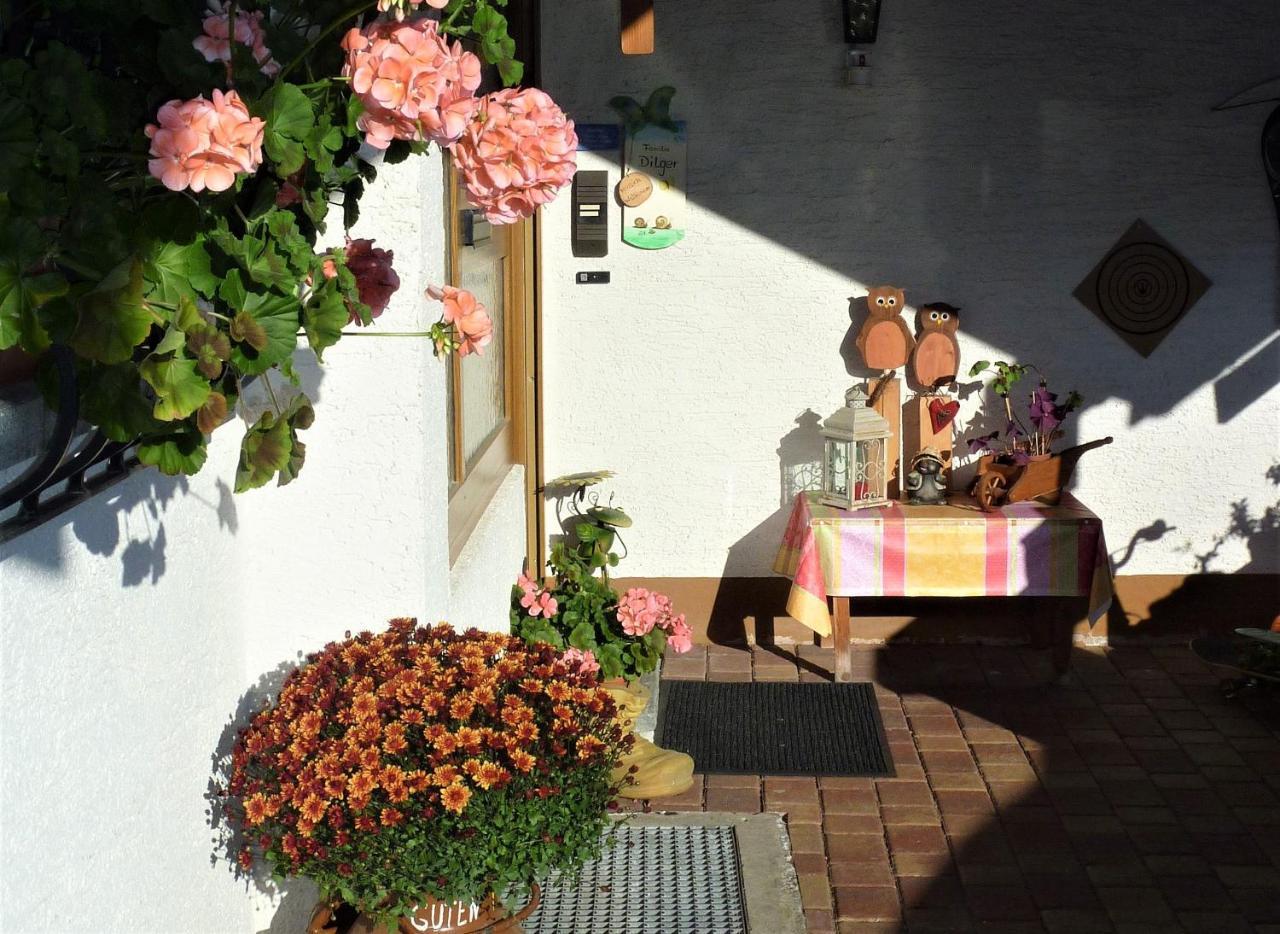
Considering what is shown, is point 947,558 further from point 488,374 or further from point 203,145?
point 203,145

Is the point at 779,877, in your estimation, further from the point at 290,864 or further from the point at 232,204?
the point at 232,204

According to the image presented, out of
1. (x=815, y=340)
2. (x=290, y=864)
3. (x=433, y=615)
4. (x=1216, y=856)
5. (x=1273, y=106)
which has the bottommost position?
(x=1216, y=856)

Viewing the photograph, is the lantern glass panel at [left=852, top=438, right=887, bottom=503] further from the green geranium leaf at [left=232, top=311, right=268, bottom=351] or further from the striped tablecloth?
the green geranium leaf at [left=232, top=311, right=268, bottom=351]

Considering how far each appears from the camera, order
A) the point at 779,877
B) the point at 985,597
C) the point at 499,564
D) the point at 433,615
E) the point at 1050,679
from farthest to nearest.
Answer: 1. the point at 985,597
2. the point at 1050,679
3. the point at 499,564
4. the point at 779,877
5. the point at 433,615

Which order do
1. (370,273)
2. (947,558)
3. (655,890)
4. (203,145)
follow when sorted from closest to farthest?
(203,145) → (370,273) → (655,890) → (947,558)

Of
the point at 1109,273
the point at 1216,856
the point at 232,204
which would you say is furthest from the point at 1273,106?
the point at 232,204

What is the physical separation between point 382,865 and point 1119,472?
4662 millimetres

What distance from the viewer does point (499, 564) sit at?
5484 millimetres

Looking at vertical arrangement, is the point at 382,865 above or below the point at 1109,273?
below

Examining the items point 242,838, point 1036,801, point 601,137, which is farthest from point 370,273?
point 601,137

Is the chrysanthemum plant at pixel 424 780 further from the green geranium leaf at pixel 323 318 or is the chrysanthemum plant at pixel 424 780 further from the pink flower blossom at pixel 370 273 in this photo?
the green geranium leaf at pixel 323 318

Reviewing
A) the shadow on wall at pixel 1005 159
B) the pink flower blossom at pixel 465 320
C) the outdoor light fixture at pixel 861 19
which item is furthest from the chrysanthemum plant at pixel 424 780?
the outdoor light fixture at pixel 861 19

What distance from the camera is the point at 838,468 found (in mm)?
6258

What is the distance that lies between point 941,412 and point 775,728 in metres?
1.65
